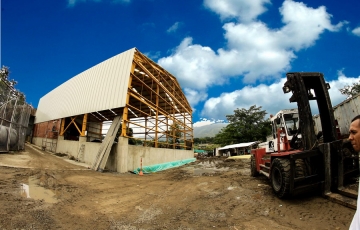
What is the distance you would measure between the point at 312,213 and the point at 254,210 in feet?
3.77

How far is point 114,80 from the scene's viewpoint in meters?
15.2

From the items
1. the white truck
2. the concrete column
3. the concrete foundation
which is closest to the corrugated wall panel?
the concrete column

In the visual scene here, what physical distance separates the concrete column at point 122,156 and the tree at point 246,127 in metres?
35.2

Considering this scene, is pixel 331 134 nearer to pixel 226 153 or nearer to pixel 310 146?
pixel 310 146

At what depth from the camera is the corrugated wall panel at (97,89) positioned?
14.7m

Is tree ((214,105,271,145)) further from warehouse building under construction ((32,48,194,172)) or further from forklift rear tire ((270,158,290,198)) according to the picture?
forklift rear tire ((270,158,290,198))

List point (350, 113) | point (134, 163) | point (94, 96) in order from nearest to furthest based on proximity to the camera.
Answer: point (350, 113) → point (134, 163) → point (94, 96)

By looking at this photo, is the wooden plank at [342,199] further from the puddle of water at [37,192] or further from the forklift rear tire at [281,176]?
the puddle of water at [37,192]

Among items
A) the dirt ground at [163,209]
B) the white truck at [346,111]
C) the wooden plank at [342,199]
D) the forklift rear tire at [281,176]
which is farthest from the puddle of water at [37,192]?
the white truck at [346,111]

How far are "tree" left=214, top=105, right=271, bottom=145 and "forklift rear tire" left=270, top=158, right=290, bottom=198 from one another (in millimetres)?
39442

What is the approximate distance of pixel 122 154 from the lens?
13.0 m

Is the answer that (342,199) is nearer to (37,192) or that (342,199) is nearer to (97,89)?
(37,192)

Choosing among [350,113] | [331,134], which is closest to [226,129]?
[350,113]

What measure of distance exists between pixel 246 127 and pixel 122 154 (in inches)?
1457
